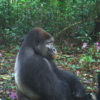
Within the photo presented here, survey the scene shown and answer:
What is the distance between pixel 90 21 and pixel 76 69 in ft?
10.1

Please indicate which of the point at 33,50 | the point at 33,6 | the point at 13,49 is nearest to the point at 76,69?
the point at 33,50

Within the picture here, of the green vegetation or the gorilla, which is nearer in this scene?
the gorilla

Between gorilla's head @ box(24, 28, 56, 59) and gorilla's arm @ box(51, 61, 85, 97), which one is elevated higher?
gorilla's head @ box(24, 28, 56, 59)

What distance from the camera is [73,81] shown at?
3895 mm

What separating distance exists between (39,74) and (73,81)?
86 centimetres

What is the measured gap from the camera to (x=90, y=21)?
7.66m

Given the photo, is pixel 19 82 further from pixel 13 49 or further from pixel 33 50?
pixel 13 49

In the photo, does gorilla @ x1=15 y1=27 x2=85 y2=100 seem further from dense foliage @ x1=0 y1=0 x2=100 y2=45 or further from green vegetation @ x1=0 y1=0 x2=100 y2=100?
dense foliage @ x1=0 y1=0 x2=100 y2=45

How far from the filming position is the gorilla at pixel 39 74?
3.28 m

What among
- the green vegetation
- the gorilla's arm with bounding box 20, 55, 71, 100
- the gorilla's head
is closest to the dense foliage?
the green vegetation

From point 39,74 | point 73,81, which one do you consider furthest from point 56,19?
point 39,74

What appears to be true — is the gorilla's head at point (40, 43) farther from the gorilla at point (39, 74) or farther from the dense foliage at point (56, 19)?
the dense foliage at point (56, 19)

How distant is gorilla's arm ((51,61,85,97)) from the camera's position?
3756 mm

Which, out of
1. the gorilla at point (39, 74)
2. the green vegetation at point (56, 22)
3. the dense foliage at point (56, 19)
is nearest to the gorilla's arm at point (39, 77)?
the gorilla at point (39, 74)
